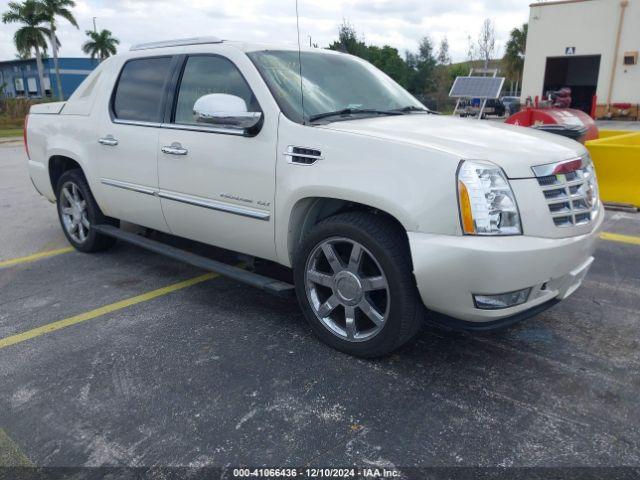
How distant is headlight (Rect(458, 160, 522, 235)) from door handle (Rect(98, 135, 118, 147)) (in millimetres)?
2992

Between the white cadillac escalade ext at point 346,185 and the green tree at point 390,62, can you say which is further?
the green tree at point 390,62

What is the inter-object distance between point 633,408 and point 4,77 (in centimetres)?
8667

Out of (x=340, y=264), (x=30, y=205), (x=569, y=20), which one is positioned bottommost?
(x=30, y=205)

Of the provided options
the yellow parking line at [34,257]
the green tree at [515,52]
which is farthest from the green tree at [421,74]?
the yellow parking line at [34,257]

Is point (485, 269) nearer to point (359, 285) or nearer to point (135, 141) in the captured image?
point (359, 285)

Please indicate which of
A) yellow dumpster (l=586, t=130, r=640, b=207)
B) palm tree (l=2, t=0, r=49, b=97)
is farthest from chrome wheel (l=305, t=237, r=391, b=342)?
palm tree (l=2, t=0, r=49, b=97)

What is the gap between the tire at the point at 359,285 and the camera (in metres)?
2.90

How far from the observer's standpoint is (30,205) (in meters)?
7.84

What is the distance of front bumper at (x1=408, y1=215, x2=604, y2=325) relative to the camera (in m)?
2.59

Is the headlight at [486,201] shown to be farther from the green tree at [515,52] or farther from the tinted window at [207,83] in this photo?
the green tree at [515,52]

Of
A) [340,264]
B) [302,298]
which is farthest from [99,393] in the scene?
[340,264]

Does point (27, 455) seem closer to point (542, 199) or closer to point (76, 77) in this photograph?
point (542, 199)

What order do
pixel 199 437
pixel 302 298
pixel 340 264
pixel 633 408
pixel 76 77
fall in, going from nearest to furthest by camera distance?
pixel 199 437
pixel 633 408
pixel 340 264
pixel 302 298
pixel 76 77

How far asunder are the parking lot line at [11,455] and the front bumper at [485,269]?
1989 millimetres
